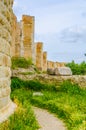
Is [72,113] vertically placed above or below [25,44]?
below

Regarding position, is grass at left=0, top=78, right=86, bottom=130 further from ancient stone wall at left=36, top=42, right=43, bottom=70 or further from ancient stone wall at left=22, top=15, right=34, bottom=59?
ancient stone wall at left=36, top=42, right=43, bottom=70

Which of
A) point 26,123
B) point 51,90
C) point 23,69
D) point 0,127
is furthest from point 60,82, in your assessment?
point 0,127

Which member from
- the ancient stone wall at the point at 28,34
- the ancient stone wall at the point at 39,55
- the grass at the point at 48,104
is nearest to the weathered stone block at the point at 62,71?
the grass at the point at 48,104

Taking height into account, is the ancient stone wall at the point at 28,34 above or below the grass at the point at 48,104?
above

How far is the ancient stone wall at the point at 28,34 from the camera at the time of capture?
26.1 meters

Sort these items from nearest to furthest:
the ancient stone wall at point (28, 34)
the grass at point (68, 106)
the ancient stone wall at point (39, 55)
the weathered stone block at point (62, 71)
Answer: the grass at point (68, 106), the weathered stone block at point (62, 71), the ancient stone wall at point (28, 34), the ancient stone wall at point (39, 55)

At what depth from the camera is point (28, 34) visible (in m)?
26.3

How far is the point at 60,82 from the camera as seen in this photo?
746 inches

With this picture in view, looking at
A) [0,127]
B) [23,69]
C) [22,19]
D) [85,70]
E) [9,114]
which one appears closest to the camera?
[0,127]

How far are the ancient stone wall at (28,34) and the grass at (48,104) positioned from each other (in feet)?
24.4

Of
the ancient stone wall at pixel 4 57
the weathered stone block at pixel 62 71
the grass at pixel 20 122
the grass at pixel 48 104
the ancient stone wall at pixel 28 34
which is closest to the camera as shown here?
the grass at pixel 20 122

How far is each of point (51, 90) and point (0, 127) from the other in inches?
407

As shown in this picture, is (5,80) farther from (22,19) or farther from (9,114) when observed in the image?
(22,19)

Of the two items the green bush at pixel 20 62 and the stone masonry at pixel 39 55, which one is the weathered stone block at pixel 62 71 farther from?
the stone masonry at pixel 39 55
